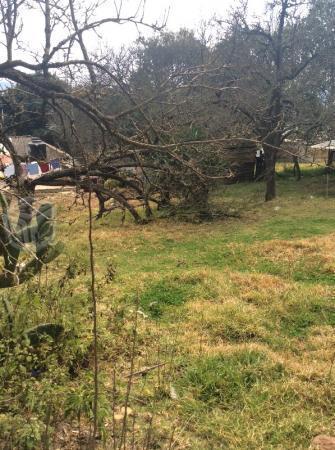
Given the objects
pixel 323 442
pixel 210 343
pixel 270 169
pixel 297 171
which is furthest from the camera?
pixel 297 171

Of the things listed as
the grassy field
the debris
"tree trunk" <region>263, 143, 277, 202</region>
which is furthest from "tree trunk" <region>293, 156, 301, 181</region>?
the debris

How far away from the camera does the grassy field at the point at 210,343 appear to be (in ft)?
9.34

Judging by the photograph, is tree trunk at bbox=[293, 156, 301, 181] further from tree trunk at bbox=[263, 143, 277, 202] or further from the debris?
the debris

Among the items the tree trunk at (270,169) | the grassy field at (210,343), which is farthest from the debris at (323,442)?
the tree trunk at (270,169)

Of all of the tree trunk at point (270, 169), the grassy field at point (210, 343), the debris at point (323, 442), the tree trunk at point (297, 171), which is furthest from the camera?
the tree trunk at point (297, 171)

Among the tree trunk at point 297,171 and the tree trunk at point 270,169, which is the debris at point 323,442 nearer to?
the tree trunk at point 270,169

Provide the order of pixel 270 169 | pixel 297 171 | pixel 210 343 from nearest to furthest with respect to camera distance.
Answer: pixel 210 343 < pixel 270 169 < pixel 297 171

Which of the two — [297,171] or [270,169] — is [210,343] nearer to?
[270,169]

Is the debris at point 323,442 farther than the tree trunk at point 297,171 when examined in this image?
No

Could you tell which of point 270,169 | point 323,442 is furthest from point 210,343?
point 270,169

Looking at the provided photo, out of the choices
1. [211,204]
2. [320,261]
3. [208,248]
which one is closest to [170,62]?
[211,204]

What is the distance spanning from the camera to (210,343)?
165 inches

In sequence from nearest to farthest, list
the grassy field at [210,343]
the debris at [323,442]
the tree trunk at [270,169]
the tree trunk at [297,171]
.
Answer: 1. the debris at [323,442]
2. the grassy field at [210,343]
3. the tree trunk at [270,169]
4. the tree trunk at [297,171]

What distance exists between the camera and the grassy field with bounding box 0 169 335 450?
2846 mm
